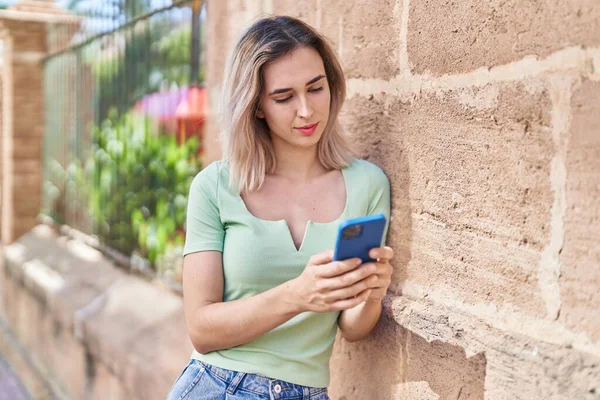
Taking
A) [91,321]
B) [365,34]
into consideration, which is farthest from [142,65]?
[365,34]

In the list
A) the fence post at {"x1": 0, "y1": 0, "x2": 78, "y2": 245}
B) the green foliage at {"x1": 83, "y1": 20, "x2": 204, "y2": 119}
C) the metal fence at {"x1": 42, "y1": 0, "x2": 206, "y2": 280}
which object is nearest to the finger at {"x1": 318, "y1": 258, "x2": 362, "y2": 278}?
the metal fence at {"x1": 42, "y1": 0, "x2": 206, "y2": 280}

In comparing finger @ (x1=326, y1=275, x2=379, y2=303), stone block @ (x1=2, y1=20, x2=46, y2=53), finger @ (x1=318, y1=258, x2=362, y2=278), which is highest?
stone block @ (x1=2, y1=20, x2=46, y2=53)

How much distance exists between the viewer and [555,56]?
156 cm

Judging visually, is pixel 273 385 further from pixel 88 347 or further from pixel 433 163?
pixel 88 347

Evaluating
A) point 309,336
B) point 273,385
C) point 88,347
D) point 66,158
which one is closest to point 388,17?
point 309,336

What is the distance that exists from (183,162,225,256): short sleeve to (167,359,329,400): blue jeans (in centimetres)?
33

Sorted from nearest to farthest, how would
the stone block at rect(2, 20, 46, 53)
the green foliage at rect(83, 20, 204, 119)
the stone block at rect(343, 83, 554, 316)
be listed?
the stone block at rect(343, 83, 554, 316), the green foliage at rect(83, 20, 204, 119), the stone block at rect(2, 20, 46, 53)

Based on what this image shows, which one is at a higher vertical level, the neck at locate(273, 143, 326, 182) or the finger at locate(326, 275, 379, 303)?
the neck at locate(273, 143, 326, 182)

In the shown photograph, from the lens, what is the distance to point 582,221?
1486 mm

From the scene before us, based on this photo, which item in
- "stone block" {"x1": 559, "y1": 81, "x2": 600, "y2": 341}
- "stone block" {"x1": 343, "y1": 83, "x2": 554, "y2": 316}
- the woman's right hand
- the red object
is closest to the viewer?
"stone block" {"x1": 559, "y1": 81, "x2": 600, "y2": 341}

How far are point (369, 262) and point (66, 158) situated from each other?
5.87 metres

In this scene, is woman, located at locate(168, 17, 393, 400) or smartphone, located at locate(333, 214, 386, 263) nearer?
smartphone, located at locate(333, 214, 386, 263)

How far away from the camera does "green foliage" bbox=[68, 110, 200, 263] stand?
4.73 meters

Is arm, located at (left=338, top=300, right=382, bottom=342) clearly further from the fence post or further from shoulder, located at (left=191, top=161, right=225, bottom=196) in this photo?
the fence post
